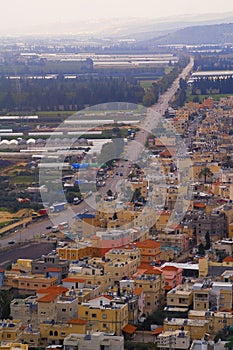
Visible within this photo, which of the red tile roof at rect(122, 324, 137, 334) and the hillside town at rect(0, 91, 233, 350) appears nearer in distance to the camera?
the hillside town at rect(0, 91, 233, 350)

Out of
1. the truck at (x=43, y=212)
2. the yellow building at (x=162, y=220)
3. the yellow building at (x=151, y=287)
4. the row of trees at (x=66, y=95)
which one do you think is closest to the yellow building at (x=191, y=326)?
the yellow building at (x=151, y=287)

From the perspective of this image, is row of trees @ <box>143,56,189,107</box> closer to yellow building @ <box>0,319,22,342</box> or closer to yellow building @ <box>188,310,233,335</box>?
yellow building @ <box>188,310,233,335</box>

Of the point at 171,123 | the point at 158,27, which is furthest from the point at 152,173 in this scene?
the point at 158,27

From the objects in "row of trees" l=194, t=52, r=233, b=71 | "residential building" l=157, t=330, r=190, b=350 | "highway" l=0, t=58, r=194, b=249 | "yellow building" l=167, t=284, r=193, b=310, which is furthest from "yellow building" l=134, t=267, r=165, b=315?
"row of trees" l=194, t=52, r=233, b=71

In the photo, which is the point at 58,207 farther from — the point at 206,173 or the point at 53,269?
the point at 53,269

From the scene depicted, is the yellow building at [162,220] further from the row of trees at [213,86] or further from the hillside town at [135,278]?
the row of trees at [213,86]

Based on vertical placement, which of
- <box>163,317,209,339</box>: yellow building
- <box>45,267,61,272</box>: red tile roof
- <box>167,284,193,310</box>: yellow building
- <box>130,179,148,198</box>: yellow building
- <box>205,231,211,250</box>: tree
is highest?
<box>130,179,148,198</box>: yellow building

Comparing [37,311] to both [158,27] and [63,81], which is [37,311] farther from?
[158,27]

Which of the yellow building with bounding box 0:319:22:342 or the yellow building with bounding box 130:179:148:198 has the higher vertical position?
the yellow building with bounding box 130:179:148:198
